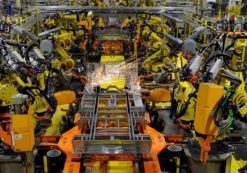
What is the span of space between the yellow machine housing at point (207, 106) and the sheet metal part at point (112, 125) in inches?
31.8

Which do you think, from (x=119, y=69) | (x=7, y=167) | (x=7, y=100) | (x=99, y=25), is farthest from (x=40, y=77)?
(x=99, y=25)

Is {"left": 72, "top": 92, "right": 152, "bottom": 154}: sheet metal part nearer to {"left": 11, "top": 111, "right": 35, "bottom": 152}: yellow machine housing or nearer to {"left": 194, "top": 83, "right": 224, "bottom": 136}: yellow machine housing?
{"left": 11, "top": 111, "right": 35, "bottom": 152}: yellow machine housing

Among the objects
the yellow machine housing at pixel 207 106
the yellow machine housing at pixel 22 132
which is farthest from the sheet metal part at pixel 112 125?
the yellow machine housing at pixel 207 106

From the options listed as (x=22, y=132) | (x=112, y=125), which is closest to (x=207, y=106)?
(x=112, y=125)

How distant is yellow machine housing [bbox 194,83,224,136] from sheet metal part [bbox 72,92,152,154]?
807 mm

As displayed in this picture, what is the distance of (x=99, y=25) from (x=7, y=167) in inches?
518

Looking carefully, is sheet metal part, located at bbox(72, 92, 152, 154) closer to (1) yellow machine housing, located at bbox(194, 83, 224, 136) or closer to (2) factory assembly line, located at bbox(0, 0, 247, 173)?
(2) factory assembly line, located at bbox(0, 0, 247, 173)

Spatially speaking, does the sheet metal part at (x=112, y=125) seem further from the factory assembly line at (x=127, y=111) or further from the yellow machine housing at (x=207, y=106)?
the yellow machine housing at (x=207, y=106)

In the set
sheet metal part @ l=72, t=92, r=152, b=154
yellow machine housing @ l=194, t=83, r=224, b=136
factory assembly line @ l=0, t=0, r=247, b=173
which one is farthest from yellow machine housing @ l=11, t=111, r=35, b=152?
yellow machine housing @ l=194, t=83, r=224, b=136

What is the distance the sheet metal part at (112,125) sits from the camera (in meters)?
4.91

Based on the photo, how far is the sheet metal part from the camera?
4906mm

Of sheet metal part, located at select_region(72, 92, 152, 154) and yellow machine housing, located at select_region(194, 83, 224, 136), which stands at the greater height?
yellow machine housing, located at select_region(194, 83, 224, 136)

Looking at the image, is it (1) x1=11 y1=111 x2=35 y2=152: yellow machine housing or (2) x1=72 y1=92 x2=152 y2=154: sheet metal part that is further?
(2) x1=72 y1=92 x2=152 y2=154: sheet metal part

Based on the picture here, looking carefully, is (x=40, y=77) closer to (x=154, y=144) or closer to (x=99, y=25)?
(x=154, y=144)
